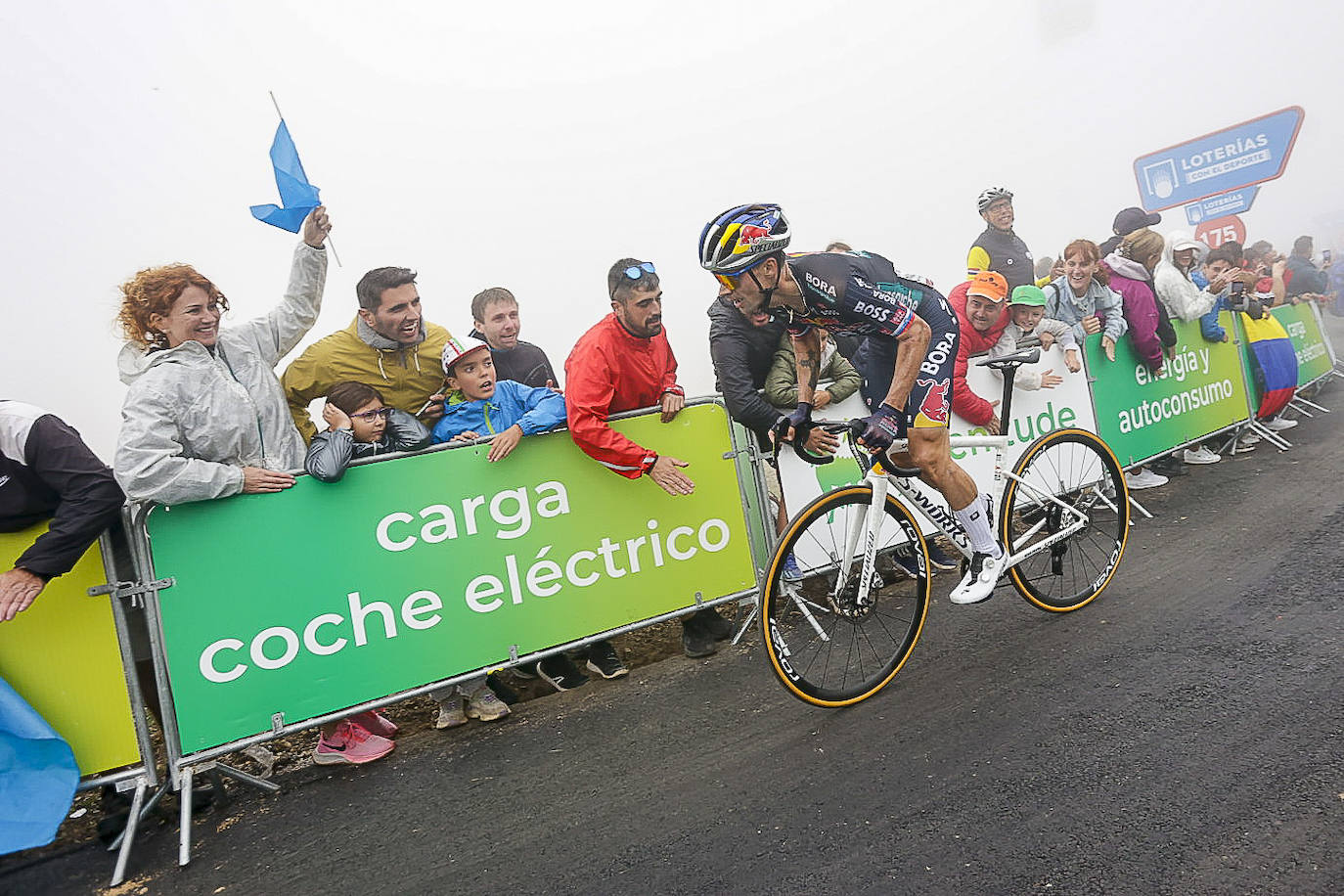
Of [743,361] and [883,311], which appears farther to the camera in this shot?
[743,361]

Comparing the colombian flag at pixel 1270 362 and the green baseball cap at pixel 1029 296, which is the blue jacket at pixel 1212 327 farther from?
the green baseball cap at pixel 1029 296

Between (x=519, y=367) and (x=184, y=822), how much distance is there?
318 cm

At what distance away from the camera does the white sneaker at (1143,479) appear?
22.9 feet

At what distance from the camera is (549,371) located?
5.64m

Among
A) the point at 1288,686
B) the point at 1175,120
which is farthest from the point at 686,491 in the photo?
the point at 1175,120

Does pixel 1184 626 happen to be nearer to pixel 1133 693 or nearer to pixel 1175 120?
pixel 1133 693

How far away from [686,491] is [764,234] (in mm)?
1552

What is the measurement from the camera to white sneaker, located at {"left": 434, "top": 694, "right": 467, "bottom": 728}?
4125 millimetres

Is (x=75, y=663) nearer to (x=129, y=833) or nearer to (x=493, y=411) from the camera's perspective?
(x=129, y=833)

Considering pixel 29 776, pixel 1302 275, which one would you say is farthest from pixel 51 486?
pixel 1302 275

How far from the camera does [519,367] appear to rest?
218 inches

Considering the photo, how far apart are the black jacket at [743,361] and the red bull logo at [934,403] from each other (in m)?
1.15

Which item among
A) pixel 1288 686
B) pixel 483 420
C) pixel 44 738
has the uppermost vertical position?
pixel 483 420

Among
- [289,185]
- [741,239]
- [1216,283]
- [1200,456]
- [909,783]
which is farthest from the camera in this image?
[1216,283]
